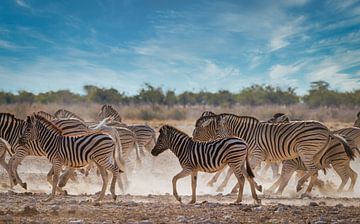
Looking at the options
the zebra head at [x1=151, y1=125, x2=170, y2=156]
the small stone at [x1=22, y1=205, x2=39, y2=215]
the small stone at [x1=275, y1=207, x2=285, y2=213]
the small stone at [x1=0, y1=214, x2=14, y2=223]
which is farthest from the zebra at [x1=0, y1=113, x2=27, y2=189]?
the small stone at [x1=275, y1=207, x2=285, y2=213]

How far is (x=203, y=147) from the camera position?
34.0 ft

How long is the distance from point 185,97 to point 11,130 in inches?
1674

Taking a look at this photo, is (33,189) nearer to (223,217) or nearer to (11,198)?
(11,198)

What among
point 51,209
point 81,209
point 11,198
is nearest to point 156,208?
point 81,209

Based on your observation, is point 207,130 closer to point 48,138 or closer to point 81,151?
point 81,151

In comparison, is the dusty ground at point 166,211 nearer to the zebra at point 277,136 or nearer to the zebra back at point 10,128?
the zebra at point 277,136

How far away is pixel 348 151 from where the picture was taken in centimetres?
1189

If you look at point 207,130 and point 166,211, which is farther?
point 207,130

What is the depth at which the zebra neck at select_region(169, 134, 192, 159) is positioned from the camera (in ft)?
35.1

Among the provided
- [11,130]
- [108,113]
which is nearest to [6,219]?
[11,130]

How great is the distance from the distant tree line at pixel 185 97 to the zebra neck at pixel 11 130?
34.6m

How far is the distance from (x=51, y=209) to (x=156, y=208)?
6.29 feet

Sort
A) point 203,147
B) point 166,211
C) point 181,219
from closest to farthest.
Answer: point 181,219, point 166,211, point 203,147

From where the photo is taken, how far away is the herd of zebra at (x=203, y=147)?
33.3 ft
